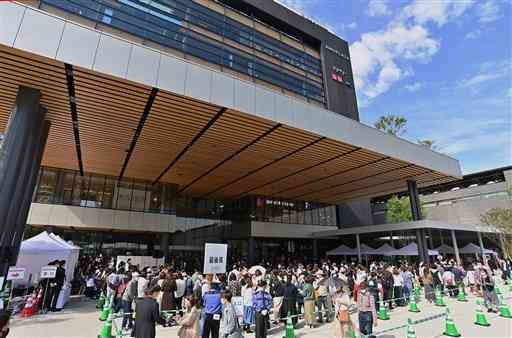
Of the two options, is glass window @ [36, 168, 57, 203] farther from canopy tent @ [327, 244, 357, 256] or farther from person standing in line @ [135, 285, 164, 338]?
canopy tent @ [327, 244, 357, 256]

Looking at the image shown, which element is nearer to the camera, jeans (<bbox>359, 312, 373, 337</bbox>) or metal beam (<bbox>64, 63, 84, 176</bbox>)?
jeans (<bbox>359, 312, 373, 337</bbox>)

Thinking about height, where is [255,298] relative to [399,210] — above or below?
below

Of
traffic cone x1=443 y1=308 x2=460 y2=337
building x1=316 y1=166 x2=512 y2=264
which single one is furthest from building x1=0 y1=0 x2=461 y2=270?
traffic cone x1=443 y1=308 x2=460 y2=337

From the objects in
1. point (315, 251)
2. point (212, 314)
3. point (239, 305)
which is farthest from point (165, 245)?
point (212, 314)

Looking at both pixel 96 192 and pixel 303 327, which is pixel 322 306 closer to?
pixel 303 327

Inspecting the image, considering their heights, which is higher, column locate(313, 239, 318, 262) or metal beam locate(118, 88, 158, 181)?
metal beam locate(118, 88, 158, 181)

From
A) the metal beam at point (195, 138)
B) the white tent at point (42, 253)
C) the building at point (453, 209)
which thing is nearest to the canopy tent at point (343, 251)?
the building at point (453, 209)

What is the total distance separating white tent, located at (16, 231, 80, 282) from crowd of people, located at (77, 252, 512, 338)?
7.34ft

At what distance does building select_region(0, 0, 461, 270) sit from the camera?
8.75 metres

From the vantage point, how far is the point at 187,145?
14062mm

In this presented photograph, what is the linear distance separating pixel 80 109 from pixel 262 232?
17810 mm

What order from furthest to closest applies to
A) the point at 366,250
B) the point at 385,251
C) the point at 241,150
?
1. the point at 366,250
2. the point at 385,251
3. the point at 241,150

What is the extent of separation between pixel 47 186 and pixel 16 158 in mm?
12194


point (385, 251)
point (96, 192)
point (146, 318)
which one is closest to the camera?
point (146, 318)
